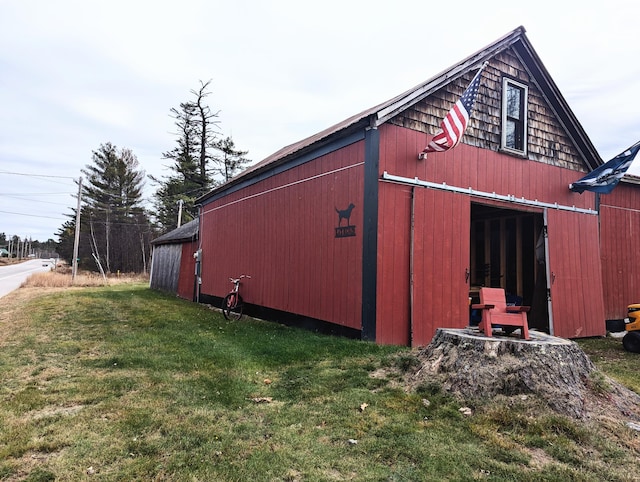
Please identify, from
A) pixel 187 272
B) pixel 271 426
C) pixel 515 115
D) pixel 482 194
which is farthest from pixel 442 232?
pixel 187 272

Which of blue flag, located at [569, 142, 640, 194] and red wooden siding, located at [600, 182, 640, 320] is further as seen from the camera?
red wooden siding, located at [600, 182, 640, 320]

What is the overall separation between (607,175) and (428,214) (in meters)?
4.67

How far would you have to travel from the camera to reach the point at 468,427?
3.05 metres

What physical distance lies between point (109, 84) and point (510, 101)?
523 inches

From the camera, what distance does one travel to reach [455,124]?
241 inches

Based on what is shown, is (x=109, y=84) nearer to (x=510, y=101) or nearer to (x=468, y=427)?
(x=510, y=101)

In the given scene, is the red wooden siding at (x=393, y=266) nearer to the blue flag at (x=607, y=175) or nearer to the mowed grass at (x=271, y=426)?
the mowed grass at (x=271, y=426)

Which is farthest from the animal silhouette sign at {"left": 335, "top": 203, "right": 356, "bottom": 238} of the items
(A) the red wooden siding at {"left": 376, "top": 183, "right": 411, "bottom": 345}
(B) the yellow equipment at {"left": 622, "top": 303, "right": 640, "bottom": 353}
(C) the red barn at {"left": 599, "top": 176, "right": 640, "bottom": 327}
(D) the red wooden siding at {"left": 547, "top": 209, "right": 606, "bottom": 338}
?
(C) the red barn at {"left": 599, "top": 176, "right": 640, "bottom": 327}

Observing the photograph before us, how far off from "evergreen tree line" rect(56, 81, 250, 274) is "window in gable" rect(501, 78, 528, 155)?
25.5 meters

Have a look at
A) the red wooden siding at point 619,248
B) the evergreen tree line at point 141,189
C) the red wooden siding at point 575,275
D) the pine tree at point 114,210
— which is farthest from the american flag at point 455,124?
the pine tree at point 114,210

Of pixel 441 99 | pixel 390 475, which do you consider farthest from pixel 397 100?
pixel 390 475

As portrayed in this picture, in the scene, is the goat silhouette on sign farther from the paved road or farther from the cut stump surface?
the paved road

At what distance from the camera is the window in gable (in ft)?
26.2

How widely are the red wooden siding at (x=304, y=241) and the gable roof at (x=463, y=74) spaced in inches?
13.5
